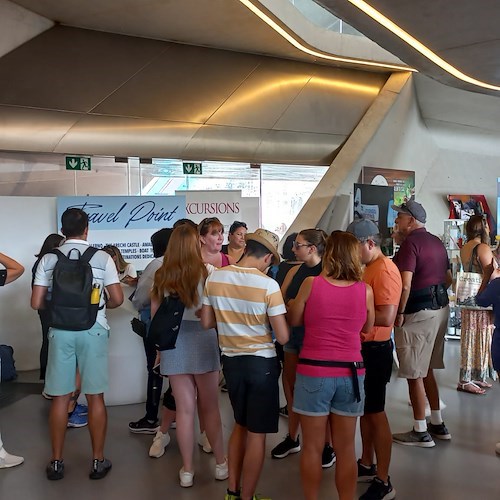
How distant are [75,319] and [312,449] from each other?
1590mm

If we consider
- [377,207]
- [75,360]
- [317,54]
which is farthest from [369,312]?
[317,54]

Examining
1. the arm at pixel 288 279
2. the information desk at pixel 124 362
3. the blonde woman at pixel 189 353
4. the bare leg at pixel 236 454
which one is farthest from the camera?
the information desk at pixel 124 362

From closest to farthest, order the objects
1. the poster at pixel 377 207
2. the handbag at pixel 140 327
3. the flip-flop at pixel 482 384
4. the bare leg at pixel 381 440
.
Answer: the bare leg at pixel 381 440
the handbag at pixel 140 327
the flip-flop at pixel 482 384
the poster at pixel 377 207

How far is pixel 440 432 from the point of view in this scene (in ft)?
14.3

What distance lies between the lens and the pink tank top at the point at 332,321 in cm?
282

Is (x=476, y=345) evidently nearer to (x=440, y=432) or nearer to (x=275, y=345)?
(x=440, y=432)

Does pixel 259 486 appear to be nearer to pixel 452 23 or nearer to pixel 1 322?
pixel 452 23

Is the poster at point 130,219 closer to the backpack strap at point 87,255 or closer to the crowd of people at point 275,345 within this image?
the crowd of people at point 275,345

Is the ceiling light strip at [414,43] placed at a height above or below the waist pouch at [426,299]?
above

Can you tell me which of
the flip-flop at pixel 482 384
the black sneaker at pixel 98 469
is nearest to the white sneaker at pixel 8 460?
the black sneaker at pixel 98 469

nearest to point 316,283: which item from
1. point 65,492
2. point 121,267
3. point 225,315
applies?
point 225,315

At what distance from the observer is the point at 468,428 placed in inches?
180

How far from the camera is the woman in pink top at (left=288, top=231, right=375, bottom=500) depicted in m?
2.83

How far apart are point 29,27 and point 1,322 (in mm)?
4112
